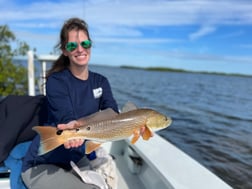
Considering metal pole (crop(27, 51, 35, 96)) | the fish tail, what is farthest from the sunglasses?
metal pole (crop(27, 51, 35, 96))

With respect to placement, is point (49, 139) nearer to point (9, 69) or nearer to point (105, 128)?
point (105, 128)

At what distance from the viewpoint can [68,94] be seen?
8.43 ft

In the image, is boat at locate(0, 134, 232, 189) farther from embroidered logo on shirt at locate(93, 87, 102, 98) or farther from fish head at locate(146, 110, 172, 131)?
embroidered logo on shirt at locate(93, 87, 102, 98)

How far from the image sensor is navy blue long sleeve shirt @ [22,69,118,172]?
2.47 metres

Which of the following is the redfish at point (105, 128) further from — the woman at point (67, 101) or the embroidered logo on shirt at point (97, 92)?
the embroidered logo on shirt at point (97, 92)

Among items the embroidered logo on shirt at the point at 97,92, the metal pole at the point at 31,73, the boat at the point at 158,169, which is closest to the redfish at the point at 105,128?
the embroidered logo on shirt at the point at 97,92

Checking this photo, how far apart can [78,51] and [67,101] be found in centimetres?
47

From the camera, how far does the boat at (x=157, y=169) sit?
2.60 m

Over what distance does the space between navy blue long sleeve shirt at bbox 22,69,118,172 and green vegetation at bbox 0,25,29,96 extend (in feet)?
22.5


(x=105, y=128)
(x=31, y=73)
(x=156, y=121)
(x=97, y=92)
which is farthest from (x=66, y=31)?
(x=31, y=73)

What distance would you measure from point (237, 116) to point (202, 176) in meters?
13.0

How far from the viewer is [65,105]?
2463 millimetres

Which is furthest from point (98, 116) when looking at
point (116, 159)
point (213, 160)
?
point (213, 160)

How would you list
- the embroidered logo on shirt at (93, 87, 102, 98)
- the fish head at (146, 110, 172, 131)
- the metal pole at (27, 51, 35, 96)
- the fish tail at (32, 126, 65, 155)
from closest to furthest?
the fish tail at (32, 126, 65, 155) < the fish head at (146, 110, 172, 131) < the embroidered logo on shirt at (93, 87, 102, 98) < the metal pole at (27, 51, 35, 96)
